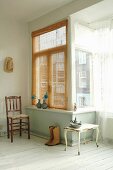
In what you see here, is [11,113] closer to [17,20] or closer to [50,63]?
Answer: [50,63]

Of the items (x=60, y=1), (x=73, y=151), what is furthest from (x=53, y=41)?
(x=73, y=151)

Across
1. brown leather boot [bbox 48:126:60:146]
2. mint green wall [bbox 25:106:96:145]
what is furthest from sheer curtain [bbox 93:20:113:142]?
brown leather boot [bbox 48:126:60:146]

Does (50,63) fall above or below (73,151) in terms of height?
above

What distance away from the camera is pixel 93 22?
508 centimetres

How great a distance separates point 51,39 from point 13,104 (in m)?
2.01

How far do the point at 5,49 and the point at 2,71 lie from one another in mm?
608

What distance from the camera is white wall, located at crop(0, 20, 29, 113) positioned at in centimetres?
554

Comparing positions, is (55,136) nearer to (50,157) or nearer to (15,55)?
(50,157)

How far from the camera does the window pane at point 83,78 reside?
4979 mm

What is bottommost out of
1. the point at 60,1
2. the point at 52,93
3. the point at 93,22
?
the point at 52,93

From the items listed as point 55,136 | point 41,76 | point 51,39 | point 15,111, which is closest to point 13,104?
point 15,111

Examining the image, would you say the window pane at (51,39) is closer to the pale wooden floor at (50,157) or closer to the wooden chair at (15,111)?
the wooden chair at (15,111)

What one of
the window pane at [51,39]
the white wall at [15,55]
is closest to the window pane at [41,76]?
the window pane at [51,39]

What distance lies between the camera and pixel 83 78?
16.7ft
